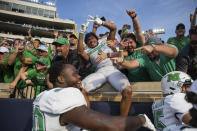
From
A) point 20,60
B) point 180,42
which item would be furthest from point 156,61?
point 20,60

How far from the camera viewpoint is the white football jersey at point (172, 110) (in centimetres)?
185

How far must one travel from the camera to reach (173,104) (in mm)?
1951

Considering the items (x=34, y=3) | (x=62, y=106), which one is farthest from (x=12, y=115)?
(x=34, y=3)

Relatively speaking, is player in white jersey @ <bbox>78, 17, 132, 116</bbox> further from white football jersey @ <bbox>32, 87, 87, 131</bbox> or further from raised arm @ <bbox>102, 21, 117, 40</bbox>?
white football jersey @ <bbox>32, 87, 87, 131</bbox>

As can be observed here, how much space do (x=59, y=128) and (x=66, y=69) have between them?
2.35ft

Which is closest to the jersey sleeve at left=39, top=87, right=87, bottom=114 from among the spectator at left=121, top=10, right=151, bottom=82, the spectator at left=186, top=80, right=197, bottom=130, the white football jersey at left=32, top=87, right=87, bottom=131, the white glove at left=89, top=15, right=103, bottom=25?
the white football jersey at left=32, top=87, right=87, bottom=131

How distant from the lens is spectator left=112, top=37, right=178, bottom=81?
9.13 ft

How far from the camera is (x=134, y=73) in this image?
3791 mm

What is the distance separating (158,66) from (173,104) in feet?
4.63

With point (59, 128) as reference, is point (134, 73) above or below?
above

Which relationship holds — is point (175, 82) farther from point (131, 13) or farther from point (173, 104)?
point (131, 13)

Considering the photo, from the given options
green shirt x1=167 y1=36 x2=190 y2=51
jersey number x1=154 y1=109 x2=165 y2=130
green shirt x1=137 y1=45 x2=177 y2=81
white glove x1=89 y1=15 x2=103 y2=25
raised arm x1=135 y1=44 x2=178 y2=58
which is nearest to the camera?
jersey number x1=154 y1=109 x2=165 y2=130

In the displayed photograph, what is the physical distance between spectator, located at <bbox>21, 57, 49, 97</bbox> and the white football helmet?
10.4ft

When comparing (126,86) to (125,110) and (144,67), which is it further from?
(144,67)
